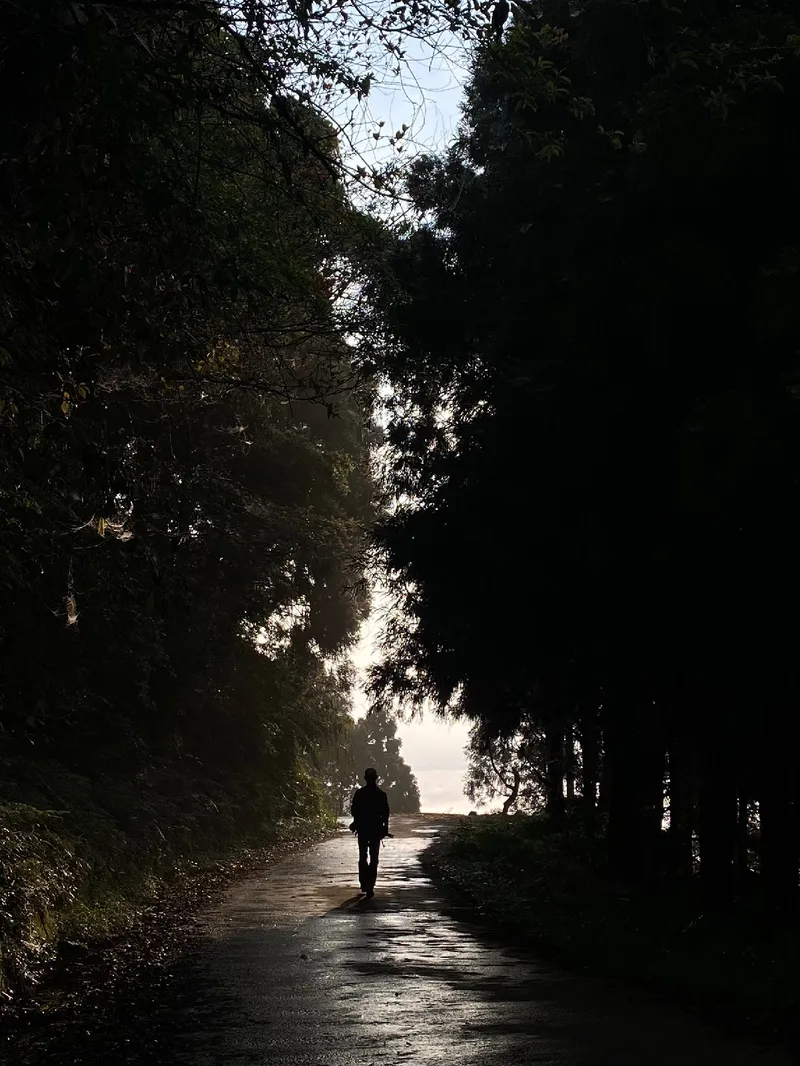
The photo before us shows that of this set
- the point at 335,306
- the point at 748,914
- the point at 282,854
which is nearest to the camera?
the point at 748,914

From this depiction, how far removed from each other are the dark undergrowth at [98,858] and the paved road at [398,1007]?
1.32m

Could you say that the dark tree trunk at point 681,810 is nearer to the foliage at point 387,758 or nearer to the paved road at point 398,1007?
the paved road at point 398,1007

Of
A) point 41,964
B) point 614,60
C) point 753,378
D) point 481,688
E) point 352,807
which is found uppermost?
point 614,60

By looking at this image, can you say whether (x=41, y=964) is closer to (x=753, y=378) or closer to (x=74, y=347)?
(x=74, y=347)

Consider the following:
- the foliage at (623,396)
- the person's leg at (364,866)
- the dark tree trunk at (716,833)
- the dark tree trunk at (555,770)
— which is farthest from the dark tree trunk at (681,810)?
the dark tree trunk at (716,833)

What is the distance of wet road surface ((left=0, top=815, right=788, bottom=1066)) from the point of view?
7.37 meters

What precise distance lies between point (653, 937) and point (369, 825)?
22.5 ft

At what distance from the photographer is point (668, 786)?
23594 mm

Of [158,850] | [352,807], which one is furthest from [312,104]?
[158,850]

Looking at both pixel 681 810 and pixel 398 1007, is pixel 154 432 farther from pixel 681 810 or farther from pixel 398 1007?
pixel 398 1007

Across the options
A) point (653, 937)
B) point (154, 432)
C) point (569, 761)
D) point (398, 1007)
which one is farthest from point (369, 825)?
point (569, 761)

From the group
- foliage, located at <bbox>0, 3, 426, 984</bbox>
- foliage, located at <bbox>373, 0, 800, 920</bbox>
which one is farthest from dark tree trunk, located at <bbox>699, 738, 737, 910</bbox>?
foliage, located at <bbox>0, 3, 426, 984</bbox>

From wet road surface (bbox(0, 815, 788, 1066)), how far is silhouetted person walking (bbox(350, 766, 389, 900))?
14.0 ft

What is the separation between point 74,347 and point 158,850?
1358cm
